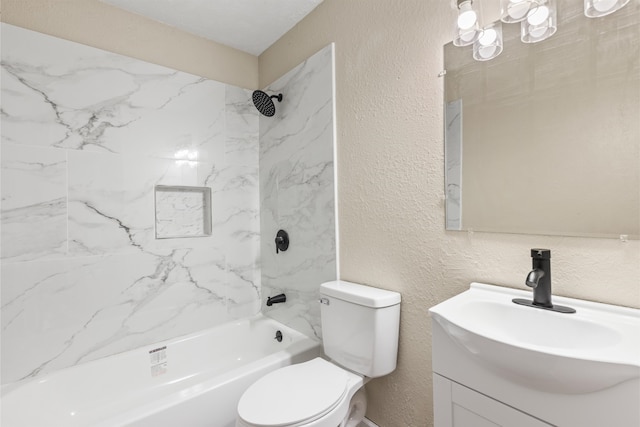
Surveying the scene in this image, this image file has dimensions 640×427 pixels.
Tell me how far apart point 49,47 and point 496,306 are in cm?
240

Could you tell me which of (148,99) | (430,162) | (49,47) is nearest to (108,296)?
(148,99)

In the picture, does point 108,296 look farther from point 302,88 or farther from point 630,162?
point 630,162

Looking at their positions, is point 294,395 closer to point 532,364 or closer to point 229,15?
point 532,364

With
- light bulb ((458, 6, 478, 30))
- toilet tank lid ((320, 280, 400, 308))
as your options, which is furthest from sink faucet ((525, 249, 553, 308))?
light bulb ((458, 6, 478, 30))

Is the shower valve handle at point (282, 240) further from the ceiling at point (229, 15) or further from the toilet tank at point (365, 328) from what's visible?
the ceiling at point (229, 15)

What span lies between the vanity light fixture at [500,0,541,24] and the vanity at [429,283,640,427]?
0.91 meters

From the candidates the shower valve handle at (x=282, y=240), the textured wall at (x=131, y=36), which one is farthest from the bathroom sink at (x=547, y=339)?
the textured wall at (x=131, y=36)

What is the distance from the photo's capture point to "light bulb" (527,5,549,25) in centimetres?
98

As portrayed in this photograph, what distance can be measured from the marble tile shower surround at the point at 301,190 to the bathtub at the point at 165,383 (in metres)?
0.25

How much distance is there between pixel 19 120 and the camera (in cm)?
154

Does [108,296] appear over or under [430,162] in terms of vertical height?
under

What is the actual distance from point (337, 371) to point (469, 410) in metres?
0.67

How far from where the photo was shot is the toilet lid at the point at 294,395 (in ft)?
3.72

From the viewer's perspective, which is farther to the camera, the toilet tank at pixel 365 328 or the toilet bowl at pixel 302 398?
the toilet tank at pixel 365 328
